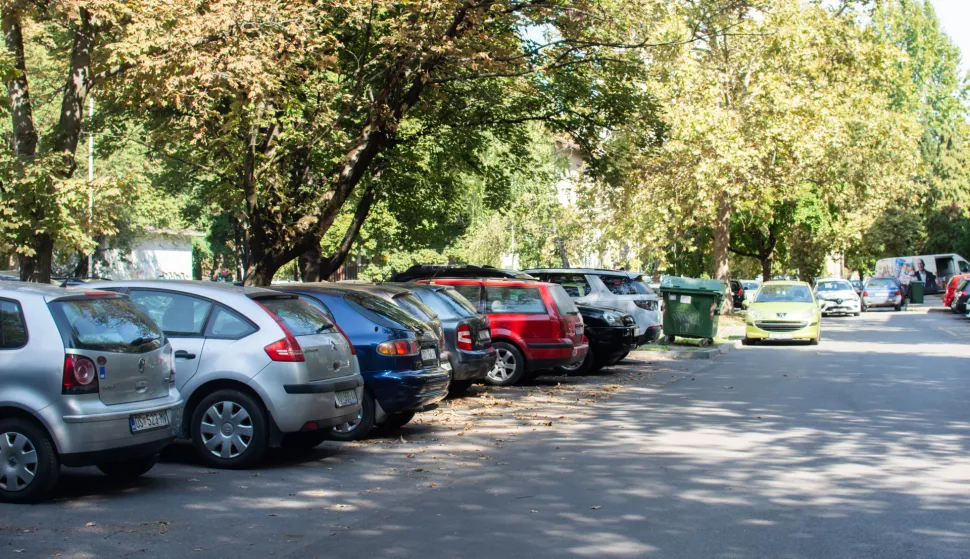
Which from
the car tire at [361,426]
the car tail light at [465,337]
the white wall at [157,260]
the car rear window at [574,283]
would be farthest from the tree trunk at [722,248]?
the car tire at [361,426]

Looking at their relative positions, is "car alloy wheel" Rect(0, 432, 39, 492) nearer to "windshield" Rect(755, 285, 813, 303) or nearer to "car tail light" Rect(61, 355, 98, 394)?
"car tail light" Rect(61, 355, 98, 394)

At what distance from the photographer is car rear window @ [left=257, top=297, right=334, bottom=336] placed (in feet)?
31.3

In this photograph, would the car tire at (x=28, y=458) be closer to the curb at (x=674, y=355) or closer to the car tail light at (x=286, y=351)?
the car tail light at (x=286, y=351)

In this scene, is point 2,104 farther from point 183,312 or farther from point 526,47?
point 526,47

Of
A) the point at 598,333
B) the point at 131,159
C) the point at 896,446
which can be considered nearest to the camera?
the point at 896,446

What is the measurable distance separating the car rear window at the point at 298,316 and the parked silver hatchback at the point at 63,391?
173 cm

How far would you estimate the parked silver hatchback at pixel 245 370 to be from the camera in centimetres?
914

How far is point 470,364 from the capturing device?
13688mm

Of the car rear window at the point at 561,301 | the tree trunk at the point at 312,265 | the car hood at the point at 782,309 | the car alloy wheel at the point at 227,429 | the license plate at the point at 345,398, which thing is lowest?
the car alloy wheel at the point at 227,429

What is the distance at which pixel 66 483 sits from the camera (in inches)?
335

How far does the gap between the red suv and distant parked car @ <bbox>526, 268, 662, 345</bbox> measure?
407cm

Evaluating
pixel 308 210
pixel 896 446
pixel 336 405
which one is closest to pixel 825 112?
pixel 308 210

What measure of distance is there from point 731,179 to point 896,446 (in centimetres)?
2655

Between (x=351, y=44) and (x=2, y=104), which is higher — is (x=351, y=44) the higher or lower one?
the higher one
